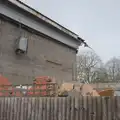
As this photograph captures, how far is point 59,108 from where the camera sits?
9289 mm

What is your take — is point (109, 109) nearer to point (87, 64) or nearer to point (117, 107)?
point (117, 107)

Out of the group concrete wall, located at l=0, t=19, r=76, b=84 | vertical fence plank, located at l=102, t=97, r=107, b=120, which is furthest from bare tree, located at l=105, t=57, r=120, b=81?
vertical fence plank, located at l=102, t=97, r=107, b=120

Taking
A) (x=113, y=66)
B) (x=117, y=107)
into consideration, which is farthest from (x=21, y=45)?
(x=113, y=66)

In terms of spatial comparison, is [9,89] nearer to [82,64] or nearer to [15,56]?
[15,56]

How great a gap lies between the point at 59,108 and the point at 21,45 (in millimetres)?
10849

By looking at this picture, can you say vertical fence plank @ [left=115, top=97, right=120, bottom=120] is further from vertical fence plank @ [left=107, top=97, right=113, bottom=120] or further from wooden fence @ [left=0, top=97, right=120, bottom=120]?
vertical fence plank @ [left=107, top=97, right=113, bottom=120]

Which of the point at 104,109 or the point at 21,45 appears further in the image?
the point at 21,45

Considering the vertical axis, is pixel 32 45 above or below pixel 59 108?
above

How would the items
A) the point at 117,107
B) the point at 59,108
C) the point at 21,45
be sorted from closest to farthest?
1. the point at 117,107
2. the point at 59,108
3. the point at 21,45

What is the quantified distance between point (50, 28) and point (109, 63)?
3570cm

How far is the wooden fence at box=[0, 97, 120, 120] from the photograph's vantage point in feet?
26.0

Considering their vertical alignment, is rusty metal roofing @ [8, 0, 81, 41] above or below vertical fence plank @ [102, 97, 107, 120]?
above

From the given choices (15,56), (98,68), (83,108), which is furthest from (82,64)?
(83,108)

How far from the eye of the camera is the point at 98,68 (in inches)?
2069
